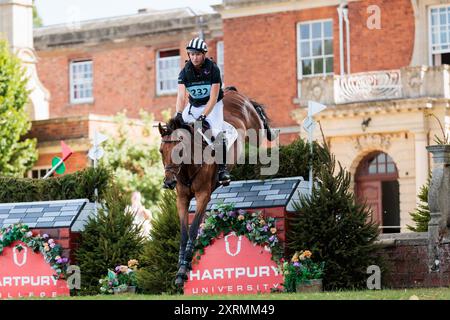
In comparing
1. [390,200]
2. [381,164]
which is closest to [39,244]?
[381,164]

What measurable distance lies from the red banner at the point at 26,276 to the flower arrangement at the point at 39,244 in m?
0.10

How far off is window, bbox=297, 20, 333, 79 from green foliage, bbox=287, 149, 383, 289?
2657 cm

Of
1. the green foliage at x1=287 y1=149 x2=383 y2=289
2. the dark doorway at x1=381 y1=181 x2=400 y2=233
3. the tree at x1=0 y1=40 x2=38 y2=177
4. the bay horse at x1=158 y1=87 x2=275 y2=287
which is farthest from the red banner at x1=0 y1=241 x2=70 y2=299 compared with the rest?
the dark doorway at x1=381 y1=181 x2=400 y2=233

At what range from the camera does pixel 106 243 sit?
20000 millimetres

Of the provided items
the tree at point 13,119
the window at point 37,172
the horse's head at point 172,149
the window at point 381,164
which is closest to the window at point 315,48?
the window at point 381,164

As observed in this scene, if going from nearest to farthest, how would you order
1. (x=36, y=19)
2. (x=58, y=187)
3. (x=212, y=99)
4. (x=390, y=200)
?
1. (x=212, y=99)
2. (x=58, y=187)
3. (x=390, y=200)
4. (x=36, y=19)

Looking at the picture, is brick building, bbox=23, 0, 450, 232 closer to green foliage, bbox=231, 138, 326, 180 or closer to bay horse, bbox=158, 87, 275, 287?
green foliage, bbox=231, 138, 326, 180

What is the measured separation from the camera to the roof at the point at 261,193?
18281 mm

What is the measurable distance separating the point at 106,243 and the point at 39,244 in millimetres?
1024

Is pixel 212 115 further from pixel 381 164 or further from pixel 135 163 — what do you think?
pixel 135 163

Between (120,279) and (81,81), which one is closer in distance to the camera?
(120,279)

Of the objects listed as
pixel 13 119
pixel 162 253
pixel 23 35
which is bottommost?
pixel 162 253

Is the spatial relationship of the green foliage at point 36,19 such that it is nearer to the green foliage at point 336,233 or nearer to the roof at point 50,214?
the roof at point 50,214
